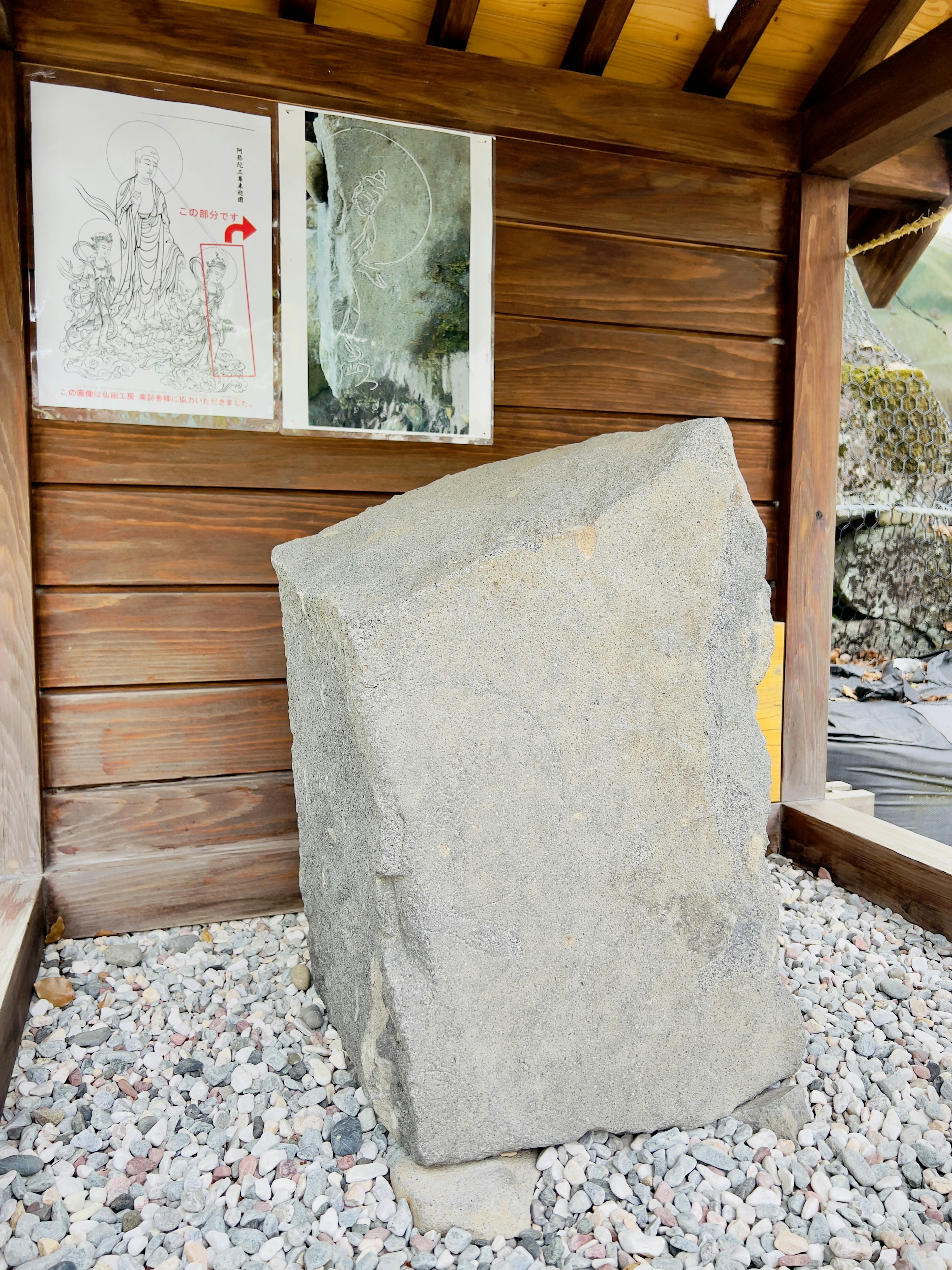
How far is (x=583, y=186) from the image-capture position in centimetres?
250

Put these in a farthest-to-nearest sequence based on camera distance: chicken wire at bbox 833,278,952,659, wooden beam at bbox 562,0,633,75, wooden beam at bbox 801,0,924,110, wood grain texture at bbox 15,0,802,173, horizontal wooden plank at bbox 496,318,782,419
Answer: chicken wire at bbox 833,278,952,659 → horizontal wooden plank at bbox 496,318,782,419 → wooden beam at bbox 801,0,924,110 → wooden beam at bbox 562,0,633,75 → wood grain texture at bbox 15,0,802,173

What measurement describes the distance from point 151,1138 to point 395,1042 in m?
0.55

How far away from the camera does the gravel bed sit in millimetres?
1249

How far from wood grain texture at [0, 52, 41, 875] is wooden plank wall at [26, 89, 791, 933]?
0.23ft

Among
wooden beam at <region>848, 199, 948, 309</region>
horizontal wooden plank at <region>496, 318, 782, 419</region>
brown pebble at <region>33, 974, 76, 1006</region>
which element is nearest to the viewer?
brown pebble at <region>33, 974, 76, 1006</region>

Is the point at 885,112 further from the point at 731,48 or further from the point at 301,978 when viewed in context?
the point at 301,978

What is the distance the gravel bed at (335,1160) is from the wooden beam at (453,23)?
8.06 feet

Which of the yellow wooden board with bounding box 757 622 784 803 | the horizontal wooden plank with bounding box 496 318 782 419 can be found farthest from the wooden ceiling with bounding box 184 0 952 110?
the yellow wooden board with bounding box 757 622 784 803

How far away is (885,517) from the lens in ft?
18.0

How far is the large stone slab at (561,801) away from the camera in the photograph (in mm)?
1251

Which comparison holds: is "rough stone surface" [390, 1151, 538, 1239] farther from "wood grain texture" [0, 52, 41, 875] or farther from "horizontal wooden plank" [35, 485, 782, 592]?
"horizontal wooden plank" [35, 485, 782, 592]

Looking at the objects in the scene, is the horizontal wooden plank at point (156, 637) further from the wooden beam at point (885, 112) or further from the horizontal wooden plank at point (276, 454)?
the wooden beam at point (885, 112)

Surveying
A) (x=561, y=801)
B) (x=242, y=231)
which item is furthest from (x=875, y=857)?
(x=242, y=231)

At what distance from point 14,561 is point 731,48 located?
2425mm
